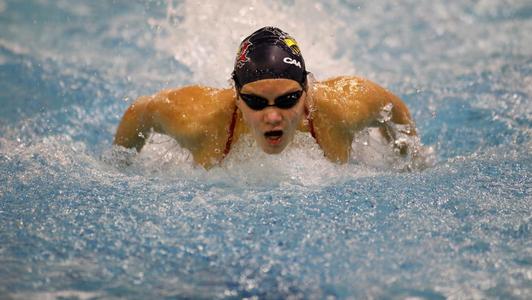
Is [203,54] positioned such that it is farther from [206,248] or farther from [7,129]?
[206,248]

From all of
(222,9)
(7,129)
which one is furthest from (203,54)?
(7,129)

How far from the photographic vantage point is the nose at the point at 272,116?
9.69ft

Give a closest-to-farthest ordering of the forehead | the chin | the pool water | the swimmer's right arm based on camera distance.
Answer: the pool water → the forehead → the chin → the swimmer's right arm

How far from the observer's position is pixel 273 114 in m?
2.95

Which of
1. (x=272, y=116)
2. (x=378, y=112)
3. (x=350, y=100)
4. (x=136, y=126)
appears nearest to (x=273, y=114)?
(x=272, y=116)

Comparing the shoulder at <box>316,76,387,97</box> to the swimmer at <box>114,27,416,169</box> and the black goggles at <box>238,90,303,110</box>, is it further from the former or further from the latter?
the black goggles at <box>238,90,303,110</box>

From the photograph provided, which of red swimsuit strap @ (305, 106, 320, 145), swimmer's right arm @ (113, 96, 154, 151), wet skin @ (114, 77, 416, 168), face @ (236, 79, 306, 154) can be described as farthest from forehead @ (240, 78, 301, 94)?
swimmer's right arm @ (113, 96, 154, 151)

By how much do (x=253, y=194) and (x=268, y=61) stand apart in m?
0.61

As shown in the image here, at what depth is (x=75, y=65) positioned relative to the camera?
18.0 ft

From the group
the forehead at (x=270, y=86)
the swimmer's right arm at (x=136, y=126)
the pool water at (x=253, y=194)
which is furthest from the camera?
the swimmer's right arm at (x=136, y=126)

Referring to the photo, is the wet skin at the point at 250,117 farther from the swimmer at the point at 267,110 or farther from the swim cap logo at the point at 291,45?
the swim cap logo at the point at 291,45

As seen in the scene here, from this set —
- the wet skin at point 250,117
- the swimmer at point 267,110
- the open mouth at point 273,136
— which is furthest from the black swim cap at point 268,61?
the open mouth at point 273,136

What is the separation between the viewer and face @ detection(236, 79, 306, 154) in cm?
296

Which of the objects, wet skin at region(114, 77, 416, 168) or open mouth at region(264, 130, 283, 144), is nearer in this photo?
open mouth at region(264, 130, 283, 144)
